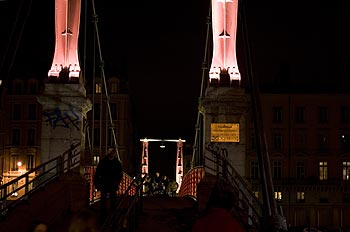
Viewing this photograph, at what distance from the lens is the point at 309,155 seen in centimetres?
6744

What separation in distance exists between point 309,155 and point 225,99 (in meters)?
51.9

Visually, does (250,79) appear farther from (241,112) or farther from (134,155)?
(134,155)

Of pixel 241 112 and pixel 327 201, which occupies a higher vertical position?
pixel 241 112

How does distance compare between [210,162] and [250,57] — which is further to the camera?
[210,162]

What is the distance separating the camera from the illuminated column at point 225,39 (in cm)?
1697

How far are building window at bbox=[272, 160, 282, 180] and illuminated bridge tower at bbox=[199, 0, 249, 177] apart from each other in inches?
1978

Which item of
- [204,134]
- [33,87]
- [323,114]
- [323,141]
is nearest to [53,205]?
[204,134]

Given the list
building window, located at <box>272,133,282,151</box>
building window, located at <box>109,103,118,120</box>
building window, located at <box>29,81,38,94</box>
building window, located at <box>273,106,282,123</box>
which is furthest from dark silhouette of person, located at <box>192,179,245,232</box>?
building window, located at <box>272,133,282,151</box>

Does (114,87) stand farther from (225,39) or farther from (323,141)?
(225,39)

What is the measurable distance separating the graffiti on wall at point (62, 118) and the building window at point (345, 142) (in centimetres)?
5376

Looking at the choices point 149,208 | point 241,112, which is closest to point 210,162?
point 241,112

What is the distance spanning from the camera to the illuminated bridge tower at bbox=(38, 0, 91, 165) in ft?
56.5

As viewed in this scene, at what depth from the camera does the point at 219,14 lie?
56.0 ft

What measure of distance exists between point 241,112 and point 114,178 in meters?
4.22
